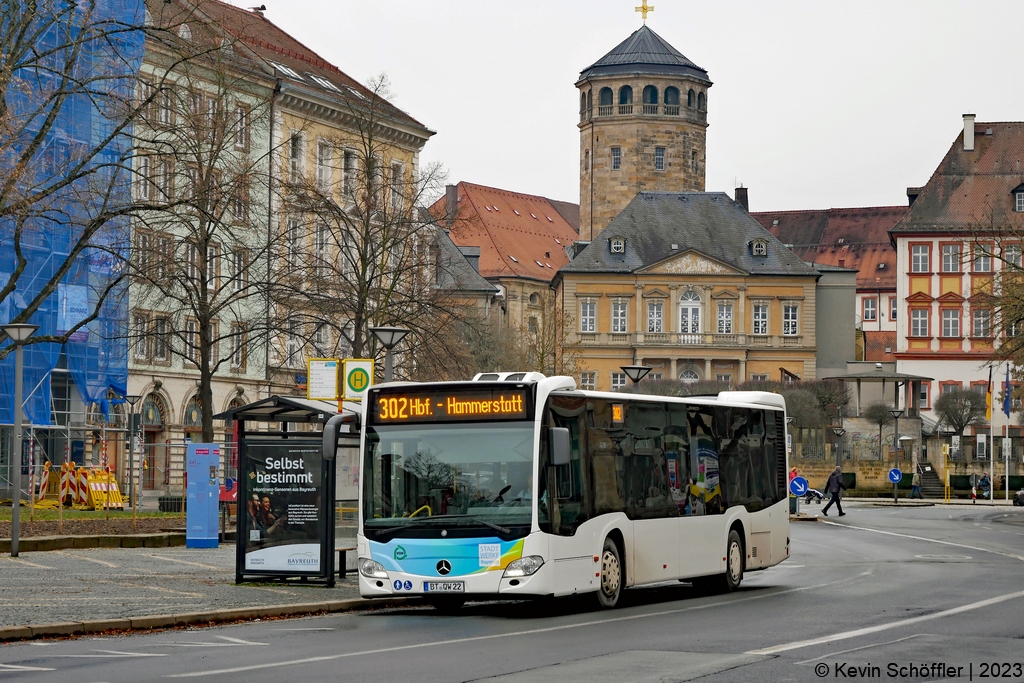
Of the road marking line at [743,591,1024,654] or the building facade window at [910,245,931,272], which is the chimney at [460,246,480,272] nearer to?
the building facade window at [910,245,931,272]

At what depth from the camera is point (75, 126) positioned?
154ft

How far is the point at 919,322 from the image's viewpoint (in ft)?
376

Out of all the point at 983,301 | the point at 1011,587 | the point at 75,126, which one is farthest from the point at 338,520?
the point at 983,301

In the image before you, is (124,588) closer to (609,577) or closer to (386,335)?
(609,577)

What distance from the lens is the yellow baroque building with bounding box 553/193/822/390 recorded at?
11425 cm

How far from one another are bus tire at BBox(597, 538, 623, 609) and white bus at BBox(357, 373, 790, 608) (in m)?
Answer: 0.02

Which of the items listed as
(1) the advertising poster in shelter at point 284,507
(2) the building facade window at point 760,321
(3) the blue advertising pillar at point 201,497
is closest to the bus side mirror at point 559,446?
(1) the advertising poster in shelter at point 284,507

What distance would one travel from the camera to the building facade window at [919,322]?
375 feet

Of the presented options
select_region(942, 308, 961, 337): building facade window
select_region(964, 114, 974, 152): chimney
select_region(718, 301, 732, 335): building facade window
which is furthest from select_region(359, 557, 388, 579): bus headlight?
select_region(964, 114, 974, 152): chimney

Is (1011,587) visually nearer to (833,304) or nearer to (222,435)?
(222,435)

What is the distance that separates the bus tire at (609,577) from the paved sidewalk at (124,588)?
10.1 feet

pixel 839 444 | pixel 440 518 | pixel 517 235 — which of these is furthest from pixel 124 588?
pixel 517 235

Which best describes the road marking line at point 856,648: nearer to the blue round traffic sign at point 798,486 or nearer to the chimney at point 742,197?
the blue round traffic sign at point 798,486

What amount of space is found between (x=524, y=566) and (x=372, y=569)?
1.81 metres
